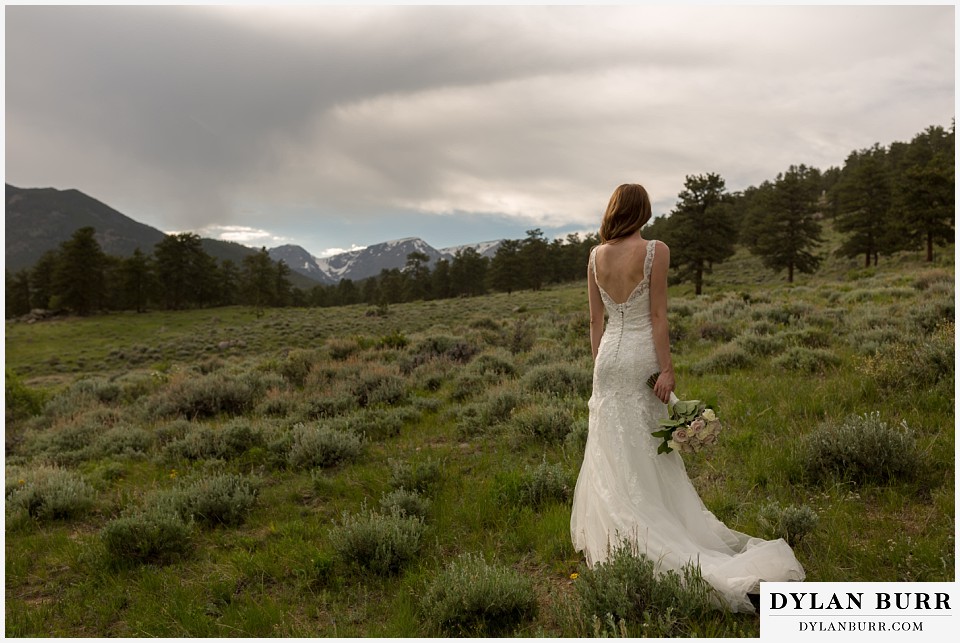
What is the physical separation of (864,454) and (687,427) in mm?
2691

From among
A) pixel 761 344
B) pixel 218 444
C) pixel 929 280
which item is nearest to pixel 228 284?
pixel 218 444

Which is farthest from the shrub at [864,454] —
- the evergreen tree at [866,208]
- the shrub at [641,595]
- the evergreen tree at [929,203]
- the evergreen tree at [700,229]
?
the evergreen tree at [866,208]

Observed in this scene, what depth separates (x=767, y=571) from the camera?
3.37m

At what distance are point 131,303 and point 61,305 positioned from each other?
292 inches

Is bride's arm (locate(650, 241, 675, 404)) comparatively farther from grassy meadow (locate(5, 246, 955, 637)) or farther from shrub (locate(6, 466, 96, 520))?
shrub (locate(6, 466, 96, 520))

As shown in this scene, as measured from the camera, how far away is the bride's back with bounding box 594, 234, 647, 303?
3.83 m

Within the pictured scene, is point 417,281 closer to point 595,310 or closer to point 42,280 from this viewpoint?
point 42,280

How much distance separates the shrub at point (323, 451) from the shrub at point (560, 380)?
3469 millimetres

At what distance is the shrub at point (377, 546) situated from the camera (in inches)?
167

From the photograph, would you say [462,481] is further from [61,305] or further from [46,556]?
[61,305]

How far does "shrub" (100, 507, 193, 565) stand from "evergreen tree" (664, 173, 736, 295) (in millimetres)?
36346

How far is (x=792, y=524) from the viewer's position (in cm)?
404

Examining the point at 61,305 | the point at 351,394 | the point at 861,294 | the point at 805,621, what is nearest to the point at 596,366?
the point at 805,621

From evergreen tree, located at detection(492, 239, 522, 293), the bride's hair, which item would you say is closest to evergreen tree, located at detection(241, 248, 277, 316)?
evergreen tree, located at detection(492, 239, 522, 293)
